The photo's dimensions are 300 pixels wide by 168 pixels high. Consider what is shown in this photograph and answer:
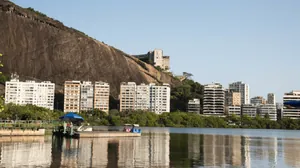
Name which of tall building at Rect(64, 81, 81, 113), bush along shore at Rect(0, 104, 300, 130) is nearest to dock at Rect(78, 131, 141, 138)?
bush along shore at Rect(0, 104, 300, 130)

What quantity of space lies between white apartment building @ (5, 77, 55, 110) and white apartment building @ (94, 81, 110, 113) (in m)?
15.1

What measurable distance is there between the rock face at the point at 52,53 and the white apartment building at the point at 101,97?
13.2 metres

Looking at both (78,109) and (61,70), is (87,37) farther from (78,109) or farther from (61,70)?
(78,109)

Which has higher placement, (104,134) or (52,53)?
(52,53)

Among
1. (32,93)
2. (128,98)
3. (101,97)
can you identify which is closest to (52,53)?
(32,93)

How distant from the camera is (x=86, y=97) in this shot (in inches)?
6275

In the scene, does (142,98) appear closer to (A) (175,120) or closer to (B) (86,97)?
(B) (86,97)

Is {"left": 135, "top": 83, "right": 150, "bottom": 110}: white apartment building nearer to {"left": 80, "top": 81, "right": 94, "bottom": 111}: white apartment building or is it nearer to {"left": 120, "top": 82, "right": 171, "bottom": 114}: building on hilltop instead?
{"left": 120, "top": 82, "right": 171, "bottom": 114}: building on hilltop

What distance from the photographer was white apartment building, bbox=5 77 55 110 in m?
150

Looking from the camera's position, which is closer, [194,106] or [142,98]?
[142,98]

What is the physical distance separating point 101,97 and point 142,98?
58.2ft

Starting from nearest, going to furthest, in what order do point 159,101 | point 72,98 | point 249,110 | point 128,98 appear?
point 72,98 < point 128,98 < point 159,101 < point 249,110

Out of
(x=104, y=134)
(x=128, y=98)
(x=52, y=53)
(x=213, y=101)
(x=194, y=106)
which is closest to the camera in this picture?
(x=104, y=134)

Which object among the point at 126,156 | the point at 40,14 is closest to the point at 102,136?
the point at 126,156
